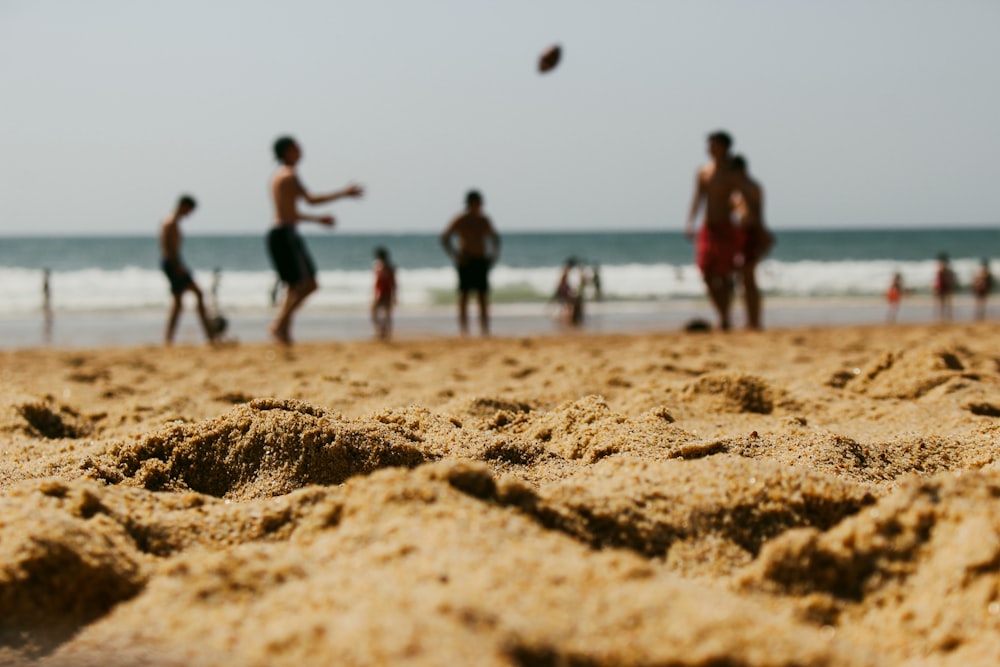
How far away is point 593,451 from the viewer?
2.53 meters

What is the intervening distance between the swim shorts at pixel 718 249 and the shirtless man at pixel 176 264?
450 centimetres

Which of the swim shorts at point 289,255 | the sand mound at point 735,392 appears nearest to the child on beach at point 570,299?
the swim shorts at point 289,255

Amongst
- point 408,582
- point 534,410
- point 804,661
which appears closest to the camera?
point 804,661

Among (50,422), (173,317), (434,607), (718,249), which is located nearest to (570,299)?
(718,249)

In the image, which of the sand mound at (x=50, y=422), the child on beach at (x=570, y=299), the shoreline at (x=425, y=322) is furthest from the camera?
the child on beach at (x=570, y=299)

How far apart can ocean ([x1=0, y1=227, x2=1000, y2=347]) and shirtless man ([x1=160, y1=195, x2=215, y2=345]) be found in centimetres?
302

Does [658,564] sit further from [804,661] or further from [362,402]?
[362,402]

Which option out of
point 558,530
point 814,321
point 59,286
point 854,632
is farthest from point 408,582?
point 59,286

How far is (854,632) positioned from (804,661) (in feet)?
0.94

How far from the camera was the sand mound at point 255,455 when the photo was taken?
2344 millimetres

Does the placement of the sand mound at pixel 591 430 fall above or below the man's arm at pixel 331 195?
below

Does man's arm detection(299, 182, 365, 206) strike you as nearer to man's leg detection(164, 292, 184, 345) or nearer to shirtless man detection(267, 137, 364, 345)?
shirtless man detection(267, 137, 364, 345)

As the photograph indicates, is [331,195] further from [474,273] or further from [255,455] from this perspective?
[255,455]

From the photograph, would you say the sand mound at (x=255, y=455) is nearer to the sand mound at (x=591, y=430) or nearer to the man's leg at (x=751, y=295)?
the sand mound at (x=591, y=430)
